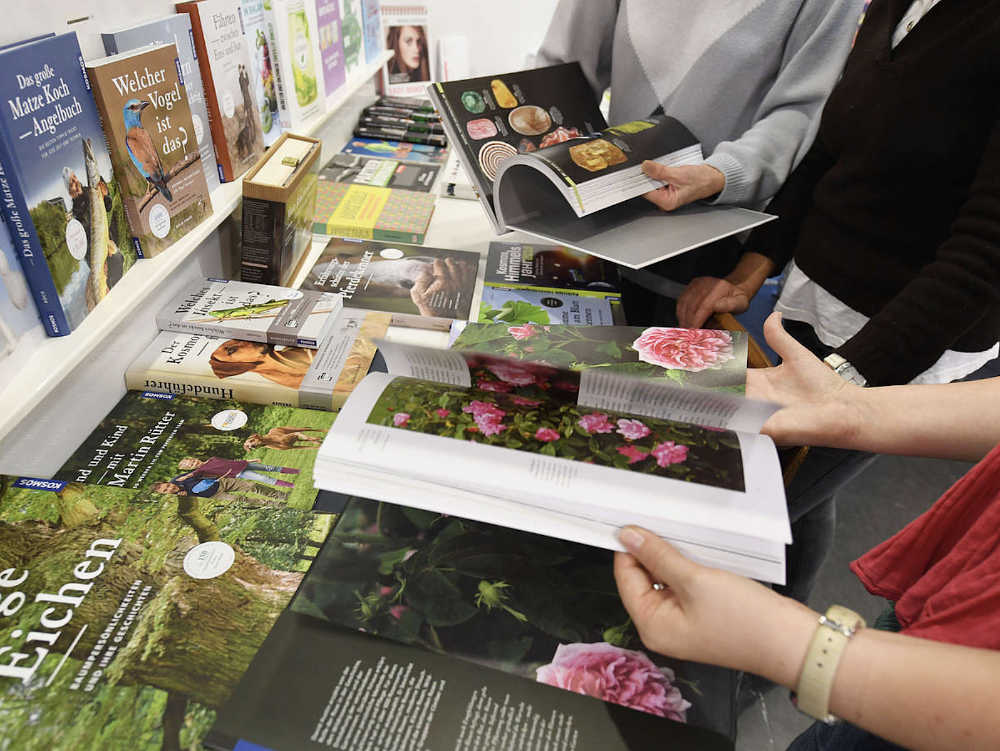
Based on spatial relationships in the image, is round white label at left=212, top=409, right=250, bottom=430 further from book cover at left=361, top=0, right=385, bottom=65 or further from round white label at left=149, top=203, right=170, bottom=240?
book cover at left=361, top=0, right=385, bottom=65

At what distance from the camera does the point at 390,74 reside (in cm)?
263

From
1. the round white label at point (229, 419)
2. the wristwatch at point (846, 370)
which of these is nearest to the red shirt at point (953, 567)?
the wristwatch at point (846, 370)

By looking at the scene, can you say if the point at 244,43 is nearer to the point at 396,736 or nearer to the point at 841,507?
the point at 396,736

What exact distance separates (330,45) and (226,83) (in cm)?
75

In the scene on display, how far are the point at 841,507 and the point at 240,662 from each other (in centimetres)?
218

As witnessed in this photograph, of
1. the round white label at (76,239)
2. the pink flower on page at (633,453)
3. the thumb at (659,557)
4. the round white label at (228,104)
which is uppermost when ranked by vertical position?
the round white label at (228,104)

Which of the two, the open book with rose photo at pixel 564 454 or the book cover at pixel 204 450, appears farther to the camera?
the book cover at pixel 204 450

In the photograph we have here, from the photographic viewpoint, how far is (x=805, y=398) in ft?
2.76

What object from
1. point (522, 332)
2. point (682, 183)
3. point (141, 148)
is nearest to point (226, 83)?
point (141, 148)

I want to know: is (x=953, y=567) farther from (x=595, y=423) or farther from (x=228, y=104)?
(x=228, y=104)

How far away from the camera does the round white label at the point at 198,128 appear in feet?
3.73

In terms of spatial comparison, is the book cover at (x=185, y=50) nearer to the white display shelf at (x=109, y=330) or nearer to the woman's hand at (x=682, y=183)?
the white display shelf at (x=109, y=330)

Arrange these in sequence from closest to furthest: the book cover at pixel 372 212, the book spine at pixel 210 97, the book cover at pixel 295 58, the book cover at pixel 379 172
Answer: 1. the book spine at pixel 210 97
2. the book cover at pixel 295 58
3. the book cover at pixel 372 212
4. the book cover at pixel 379 172

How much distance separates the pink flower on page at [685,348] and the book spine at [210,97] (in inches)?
37.5
